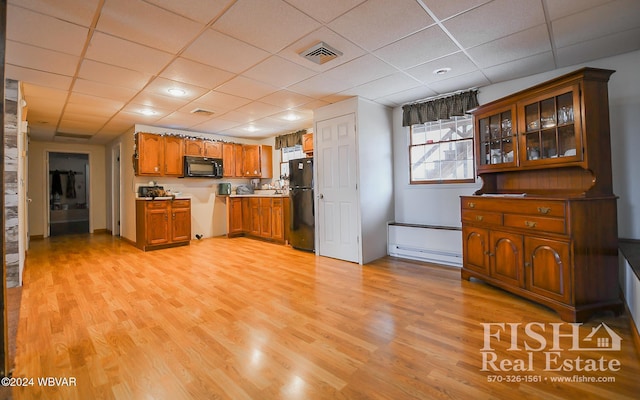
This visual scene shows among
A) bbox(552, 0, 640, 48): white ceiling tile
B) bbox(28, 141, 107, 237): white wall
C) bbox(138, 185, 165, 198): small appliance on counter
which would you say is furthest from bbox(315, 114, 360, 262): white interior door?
bbox(28, 141, 107, 237): white wall

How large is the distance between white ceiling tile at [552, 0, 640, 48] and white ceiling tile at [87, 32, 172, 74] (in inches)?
138

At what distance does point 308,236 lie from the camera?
16.2 feet

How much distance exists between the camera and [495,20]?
2.26 m

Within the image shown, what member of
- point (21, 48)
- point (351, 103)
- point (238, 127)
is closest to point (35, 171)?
point (238, 127)

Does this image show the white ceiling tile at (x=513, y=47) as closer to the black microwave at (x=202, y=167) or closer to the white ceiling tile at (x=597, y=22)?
the white ceiling tile at (x=597, y=22)

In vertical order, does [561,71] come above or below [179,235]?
above

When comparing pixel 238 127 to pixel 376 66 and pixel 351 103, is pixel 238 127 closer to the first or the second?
pixel 351 103

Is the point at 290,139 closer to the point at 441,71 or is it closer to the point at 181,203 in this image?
the point at 181,203

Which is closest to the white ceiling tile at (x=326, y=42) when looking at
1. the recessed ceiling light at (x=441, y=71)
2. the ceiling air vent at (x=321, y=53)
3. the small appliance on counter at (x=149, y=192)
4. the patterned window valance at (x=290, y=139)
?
the ceiling air vent at (x=321, y=53)

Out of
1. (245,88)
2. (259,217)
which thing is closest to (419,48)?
(245,88)

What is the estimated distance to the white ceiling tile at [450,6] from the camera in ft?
6.67

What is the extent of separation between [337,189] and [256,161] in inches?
126

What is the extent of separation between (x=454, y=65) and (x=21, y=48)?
415cm

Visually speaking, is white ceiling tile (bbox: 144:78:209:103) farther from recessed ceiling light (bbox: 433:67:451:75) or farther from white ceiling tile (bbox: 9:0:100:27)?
recessed ceiling light (bbox: 433:67:451:75)
